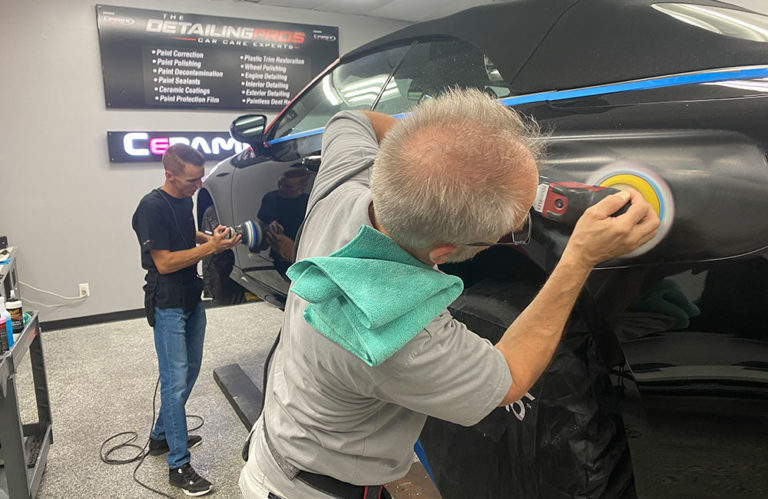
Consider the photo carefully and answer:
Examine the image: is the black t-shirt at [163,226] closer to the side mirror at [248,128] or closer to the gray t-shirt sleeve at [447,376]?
the side mirror at [248,128]

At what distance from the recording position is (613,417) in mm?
1013

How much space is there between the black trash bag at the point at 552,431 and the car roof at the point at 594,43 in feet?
1.82

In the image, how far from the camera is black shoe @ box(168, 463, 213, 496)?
2.31 m

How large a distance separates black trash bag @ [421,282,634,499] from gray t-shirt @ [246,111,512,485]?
213 mm

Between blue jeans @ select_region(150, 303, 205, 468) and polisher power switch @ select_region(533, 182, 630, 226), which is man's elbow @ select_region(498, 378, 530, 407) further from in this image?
blue jeans @ select_region(150, 303, 205, 468)

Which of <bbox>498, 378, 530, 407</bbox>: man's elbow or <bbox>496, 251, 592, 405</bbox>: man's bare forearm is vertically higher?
<bbox>496, 251, 592, 405</bbox>: man's bare forearm

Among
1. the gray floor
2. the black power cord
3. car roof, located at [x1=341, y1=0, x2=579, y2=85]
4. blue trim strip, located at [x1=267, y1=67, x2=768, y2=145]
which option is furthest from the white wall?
blue trim strip, located at [x1=267, y1=67, x2=768, y2=145]

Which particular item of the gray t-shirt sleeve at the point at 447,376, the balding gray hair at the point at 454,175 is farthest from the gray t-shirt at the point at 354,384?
the balding gray hair at the point at 454,175

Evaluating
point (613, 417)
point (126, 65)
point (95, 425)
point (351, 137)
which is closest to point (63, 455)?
point (95, 425)

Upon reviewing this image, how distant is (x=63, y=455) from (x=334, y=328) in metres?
2.56

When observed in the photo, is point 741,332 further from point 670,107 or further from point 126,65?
point 126,65

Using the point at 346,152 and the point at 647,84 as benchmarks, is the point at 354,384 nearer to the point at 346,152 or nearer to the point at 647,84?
the point at 346,152

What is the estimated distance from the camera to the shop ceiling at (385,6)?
5.23m

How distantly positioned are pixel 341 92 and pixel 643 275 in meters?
1.97
